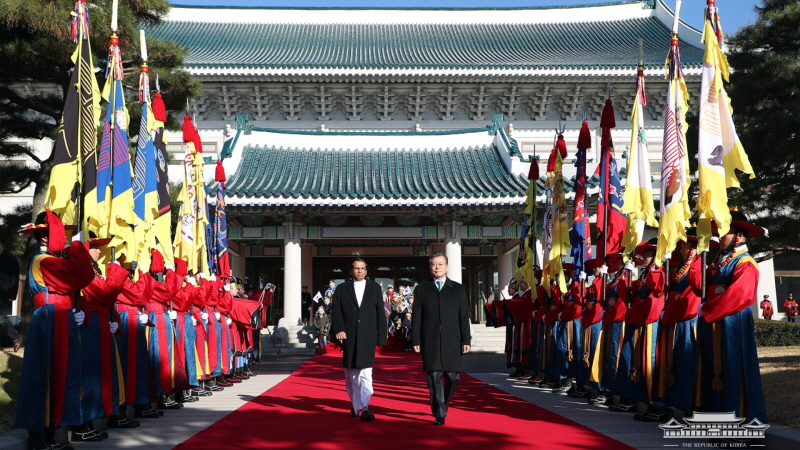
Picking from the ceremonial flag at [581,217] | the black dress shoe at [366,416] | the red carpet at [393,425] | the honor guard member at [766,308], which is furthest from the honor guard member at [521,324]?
the honor guard member at [766,308]

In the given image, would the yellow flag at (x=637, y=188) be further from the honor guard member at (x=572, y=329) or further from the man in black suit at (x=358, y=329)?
the man in black suit at (x=358, y=329)

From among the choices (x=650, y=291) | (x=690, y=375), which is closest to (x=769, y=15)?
(x=650, y=291)

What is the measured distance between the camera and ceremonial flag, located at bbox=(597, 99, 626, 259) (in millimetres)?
8164

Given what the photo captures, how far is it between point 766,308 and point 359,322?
1763 centimetres

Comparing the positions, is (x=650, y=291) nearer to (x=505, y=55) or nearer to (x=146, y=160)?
(x=146, y=160)

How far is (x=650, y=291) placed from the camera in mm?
6418

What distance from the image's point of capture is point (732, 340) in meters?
5.05

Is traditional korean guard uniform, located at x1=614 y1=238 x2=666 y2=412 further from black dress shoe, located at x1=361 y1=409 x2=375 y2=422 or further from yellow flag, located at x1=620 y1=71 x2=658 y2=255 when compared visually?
black dress shoe, located at x1=361 y1=409 x2=375 y2=422

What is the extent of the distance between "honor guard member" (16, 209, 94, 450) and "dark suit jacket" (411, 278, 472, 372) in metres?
2.76

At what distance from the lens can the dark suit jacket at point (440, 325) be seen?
618 cm

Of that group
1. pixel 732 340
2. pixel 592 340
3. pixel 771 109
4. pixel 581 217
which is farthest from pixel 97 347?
pixel 771 109

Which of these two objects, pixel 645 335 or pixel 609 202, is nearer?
pixel 645 335

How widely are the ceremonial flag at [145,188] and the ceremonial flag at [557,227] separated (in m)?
5.14

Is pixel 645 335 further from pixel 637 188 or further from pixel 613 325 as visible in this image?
pixel 637 188
